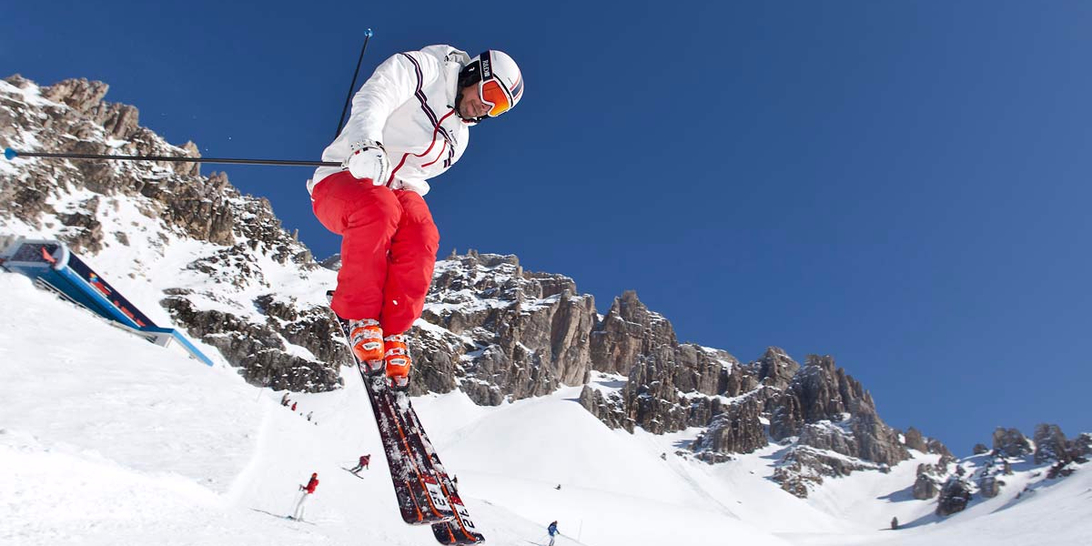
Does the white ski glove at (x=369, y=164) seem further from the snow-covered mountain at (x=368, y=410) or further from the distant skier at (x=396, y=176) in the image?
the snow-covered mountain at (x=368, y=410)

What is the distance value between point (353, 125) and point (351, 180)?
488 millimetres

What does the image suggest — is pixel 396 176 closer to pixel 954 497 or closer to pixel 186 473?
pixel 186 473

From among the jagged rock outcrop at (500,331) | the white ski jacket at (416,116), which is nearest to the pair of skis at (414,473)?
the white ski jacket at (416,116)

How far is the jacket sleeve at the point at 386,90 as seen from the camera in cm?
414

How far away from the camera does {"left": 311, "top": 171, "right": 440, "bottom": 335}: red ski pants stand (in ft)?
13.8

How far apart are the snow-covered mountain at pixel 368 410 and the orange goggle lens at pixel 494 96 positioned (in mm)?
6001

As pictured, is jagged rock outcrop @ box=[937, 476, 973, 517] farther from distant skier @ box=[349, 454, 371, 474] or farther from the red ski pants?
the red ski pants

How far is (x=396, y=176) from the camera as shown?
4848 mm

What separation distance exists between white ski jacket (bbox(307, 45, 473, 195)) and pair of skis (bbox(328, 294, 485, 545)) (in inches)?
53.1

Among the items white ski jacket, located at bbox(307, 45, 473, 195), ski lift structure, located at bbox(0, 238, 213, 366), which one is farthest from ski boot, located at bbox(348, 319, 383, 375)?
ski lift structure, located at bbox(0, 238, 213, 366)

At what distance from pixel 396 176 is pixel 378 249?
2.90ft

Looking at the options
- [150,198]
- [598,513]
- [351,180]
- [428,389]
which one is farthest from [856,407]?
[351,180]

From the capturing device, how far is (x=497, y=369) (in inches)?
4392

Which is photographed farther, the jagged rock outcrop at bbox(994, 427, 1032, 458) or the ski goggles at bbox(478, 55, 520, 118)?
the jagged rock outcrop at bbox(994, 427, 1032, 458)
